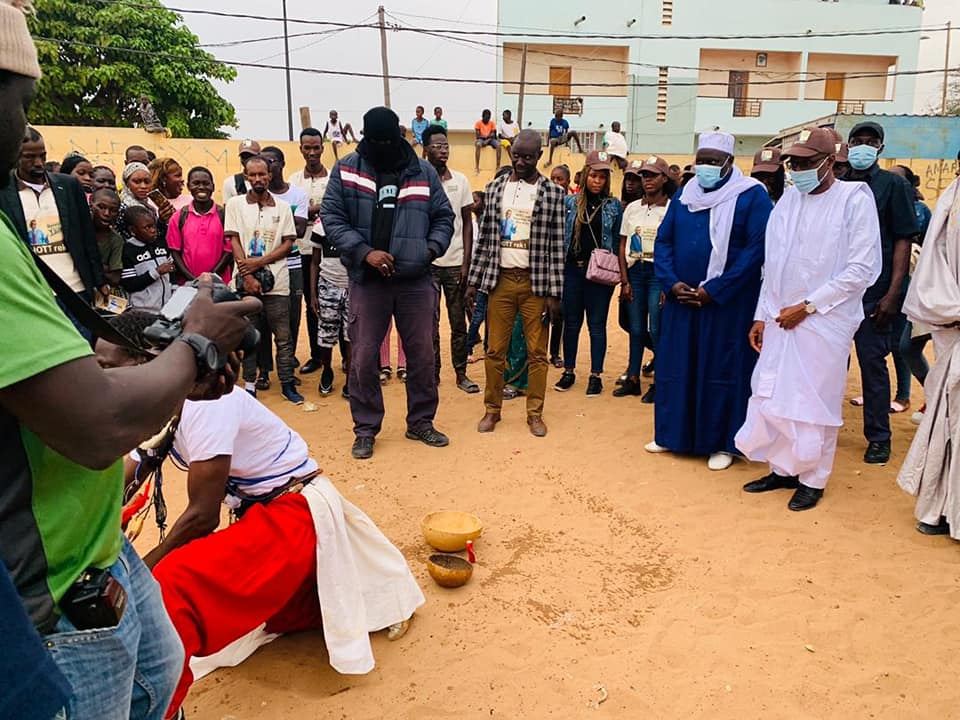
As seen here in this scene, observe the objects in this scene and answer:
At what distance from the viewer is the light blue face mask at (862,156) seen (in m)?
5.08

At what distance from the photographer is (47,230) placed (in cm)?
482

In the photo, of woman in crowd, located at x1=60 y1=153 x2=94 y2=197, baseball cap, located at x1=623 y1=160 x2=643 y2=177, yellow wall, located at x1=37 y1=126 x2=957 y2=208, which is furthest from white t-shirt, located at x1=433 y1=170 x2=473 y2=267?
yellow wall, located at x1=37 y1=126 x2=957 y2=208

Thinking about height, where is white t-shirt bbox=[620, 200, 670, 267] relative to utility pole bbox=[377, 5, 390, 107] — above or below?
below

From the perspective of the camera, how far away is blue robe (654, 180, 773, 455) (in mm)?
4785

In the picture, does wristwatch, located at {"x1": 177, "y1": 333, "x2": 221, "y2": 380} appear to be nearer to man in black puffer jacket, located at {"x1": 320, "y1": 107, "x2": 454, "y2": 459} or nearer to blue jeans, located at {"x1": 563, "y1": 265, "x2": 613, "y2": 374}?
man in black puffer jacket, located at {"x1": 320, "y1": 107, "x2": 454, "y2": 459}

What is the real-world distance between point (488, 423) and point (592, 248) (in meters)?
2.01

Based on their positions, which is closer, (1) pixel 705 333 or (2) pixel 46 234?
(2) pixel 46 234

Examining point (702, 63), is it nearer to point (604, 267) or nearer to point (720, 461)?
point (604, 267)

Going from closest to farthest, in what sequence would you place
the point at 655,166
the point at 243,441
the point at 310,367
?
the point at 243,441 < the point at 655,166 < the point at 310,367

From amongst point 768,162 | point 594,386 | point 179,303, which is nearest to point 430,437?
point 594,386

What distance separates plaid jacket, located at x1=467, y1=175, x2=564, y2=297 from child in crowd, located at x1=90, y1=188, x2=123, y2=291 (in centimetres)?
267

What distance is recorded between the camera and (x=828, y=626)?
10.5 ft

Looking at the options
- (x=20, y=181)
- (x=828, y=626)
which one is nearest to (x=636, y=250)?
(x=828, y=626)

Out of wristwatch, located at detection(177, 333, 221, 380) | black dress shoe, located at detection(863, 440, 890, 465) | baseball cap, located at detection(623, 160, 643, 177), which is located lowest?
black dress shoe, located at detection(863, 440, 890, 465)
